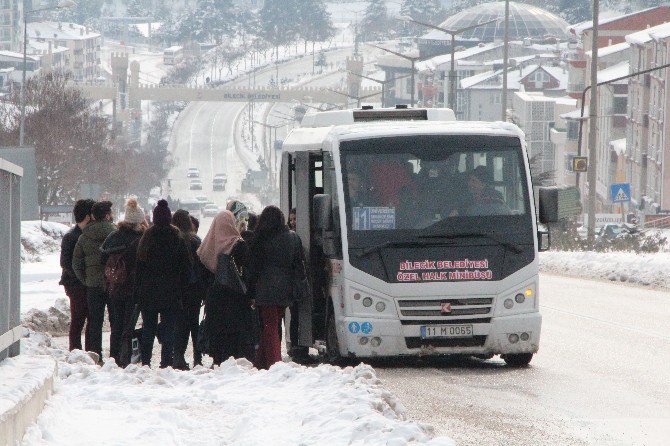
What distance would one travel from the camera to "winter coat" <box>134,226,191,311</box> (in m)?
13.3

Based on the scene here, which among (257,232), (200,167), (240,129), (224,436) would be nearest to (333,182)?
(257,232)

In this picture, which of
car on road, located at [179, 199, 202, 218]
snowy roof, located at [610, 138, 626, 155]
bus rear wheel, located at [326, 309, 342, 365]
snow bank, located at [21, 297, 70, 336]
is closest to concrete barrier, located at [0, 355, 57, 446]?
bus rear wheel, located at [326, 309, 342, 365]

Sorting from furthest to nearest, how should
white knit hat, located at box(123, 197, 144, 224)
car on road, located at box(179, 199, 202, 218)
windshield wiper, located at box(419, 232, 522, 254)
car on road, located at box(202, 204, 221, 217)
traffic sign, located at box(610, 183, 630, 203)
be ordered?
1. car on road, located at box(179, 199, 202, 218)
2. car on road, located at box(202, 204, 221, 217)
3. traffic sign, located at box(610, 183, 630, 203)
4. windshield wiper, located at box(419, 232, 522, 254)
5. white knit hat, located at box(123, 197, 144, 224)

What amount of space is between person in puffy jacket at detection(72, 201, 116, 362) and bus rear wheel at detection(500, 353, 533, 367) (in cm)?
379

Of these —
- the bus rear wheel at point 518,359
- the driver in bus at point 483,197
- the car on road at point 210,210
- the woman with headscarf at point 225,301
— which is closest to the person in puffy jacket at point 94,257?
the woman with headscarf at point 225,301

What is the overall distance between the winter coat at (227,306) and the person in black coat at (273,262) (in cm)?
16

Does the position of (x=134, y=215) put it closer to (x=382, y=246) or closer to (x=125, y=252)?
(x=125, y=252)

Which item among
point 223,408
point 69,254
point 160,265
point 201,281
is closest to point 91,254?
point 69,254

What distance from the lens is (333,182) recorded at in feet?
47.6

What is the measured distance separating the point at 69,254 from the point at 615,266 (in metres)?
17.4

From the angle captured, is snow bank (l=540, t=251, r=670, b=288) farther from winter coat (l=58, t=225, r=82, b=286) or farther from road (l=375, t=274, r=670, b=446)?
winter coat (l=58, t=225, r=82, b=286)

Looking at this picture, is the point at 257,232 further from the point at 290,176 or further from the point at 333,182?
the point at 290,176

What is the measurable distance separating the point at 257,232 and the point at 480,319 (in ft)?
7.30

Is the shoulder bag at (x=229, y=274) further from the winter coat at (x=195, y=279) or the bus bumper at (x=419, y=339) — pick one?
the bus bumper at (x=419, y=339)
